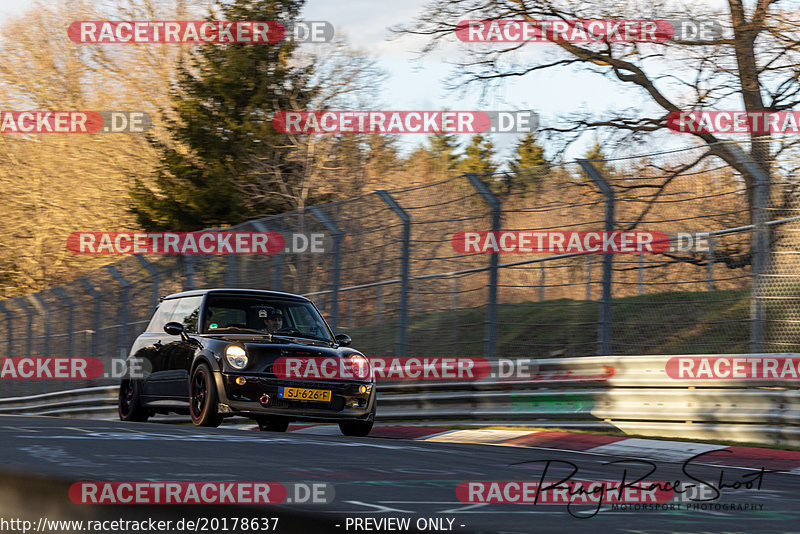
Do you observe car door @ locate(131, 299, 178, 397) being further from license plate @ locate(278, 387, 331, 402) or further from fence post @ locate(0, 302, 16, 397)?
fence post @ locate(0, 302, 16, 397)

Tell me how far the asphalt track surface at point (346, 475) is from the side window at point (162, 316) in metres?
3.04

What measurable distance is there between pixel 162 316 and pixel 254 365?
281 cm

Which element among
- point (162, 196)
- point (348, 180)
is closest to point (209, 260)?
point (348, 180)

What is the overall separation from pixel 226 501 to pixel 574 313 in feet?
24.6

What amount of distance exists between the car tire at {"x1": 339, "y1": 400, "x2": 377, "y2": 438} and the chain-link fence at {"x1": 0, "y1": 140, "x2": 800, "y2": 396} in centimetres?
156

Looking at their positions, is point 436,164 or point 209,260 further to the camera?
point 436,164

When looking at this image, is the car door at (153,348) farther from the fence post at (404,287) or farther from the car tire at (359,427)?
the fence post at (404,287)

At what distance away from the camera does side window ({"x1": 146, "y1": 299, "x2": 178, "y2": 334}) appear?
12.4 metres

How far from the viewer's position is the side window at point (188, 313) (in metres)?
11.5

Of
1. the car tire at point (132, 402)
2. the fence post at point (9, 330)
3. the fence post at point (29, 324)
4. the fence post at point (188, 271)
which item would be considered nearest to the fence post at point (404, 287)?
the car tire at point (132, 402)

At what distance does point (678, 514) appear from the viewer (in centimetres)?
450

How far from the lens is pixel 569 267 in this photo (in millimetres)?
10977

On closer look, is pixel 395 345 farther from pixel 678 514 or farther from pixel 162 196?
pixel 162 196

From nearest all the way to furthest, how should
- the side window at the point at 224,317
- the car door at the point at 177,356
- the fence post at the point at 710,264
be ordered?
the fence post at the point at 710,264, the car door at the point at 177,356, the side window at the point at 224,317
